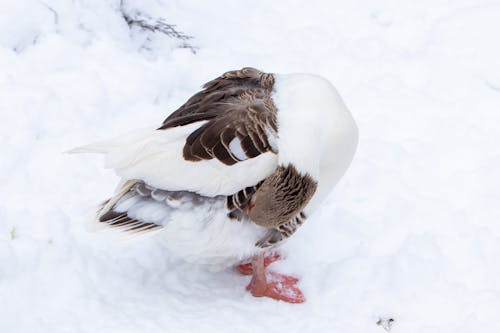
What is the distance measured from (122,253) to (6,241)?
58 centimetres

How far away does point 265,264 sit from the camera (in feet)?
12.7

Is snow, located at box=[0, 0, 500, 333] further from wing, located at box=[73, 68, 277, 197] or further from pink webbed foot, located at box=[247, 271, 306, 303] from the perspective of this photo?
wing, located at box=[73, 68, 277, 197]

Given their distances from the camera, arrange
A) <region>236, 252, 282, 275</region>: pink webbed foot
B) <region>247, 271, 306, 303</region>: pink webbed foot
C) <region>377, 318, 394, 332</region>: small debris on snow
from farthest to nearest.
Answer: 1. <region>236, 252, 282, 275</region>: pink webbed foot
2. <region>247, 271, 306, 303</region>: pink webbed foot
3. <region>377, 318, 394, 332</region>: small debris on snow

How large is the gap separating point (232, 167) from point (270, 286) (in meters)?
0.82

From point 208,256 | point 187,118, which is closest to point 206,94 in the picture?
point 187,118

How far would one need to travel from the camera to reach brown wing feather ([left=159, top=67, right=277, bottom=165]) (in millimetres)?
3152

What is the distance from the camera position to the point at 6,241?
349cm

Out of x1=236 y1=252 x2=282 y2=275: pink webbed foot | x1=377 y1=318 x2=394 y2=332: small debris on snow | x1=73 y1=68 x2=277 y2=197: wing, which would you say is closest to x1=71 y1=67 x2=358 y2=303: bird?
x1=73 y1=68 x2=277 y2=197: wing

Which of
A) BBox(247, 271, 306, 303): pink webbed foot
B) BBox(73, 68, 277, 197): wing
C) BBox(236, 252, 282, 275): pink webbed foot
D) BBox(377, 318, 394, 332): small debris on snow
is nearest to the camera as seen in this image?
BBox(73, 68, 277, 197): wing

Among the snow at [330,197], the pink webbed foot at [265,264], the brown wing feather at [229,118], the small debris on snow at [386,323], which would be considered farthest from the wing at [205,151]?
the small debris on snow at [386,323]

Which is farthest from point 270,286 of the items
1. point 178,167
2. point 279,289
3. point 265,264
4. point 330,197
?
point 178,167

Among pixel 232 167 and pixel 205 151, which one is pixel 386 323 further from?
pixel 205 151

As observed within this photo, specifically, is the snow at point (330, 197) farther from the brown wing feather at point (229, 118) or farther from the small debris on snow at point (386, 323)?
the brown wing feather at point (229, 118)

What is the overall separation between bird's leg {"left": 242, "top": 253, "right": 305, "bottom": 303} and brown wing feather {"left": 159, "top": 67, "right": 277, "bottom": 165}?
0.68 metres
